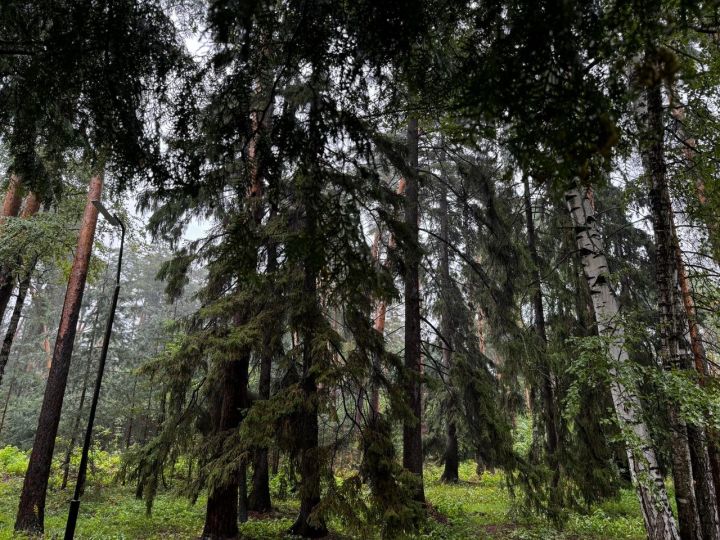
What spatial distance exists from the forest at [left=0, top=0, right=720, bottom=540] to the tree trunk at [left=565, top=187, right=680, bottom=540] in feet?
0.14

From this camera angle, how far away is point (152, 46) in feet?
11.5

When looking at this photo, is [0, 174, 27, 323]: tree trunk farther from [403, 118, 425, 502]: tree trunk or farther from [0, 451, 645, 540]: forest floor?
[403, 118, 425, 502]: tree trunk

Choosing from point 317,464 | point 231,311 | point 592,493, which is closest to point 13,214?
point 231,311

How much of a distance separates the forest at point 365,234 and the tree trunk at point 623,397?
4 cm

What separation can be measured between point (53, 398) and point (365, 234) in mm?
8391

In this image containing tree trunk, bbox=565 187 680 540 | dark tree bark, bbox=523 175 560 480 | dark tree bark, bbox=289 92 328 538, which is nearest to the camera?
tree trunk, bbox=565 187 680 540

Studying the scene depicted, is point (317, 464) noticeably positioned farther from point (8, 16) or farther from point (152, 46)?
point (8, 16)

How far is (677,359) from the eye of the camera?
5344 mm

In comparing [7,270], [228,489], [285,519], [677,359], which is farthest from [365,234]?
[7,270]

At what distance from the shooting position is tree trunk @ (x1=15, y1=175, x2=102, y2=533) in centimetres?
916

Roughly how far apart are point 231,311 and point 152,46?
486 cm

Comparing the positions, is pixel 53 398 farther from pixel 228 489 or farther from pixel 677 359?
pixel 677 359

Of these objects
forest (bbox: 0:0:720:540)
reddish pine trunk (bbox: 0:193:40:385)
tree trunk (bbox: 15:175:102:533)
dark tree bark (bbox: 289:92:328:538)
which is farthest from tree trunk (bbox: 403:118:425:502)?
reddish pine trunk (bbox: 0:193:40:385)

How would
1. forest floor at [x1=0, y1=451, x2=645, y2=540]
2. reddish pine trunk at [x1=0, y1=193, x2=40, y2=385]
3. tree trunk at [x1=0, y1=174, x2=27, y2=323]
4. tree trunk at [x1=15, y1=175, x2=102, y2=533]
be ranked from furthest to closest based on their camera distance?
reddish pine trunk at [x1=0, y1=193, x2=40, y2=385], tree trunk at [x1=0, y1=174, x2=27, y2=323], tree trunk at [x1=15, y1=175, x2=102, y2=533], forest floor at [x1=0, y1=451, x2=645, y2=540]
